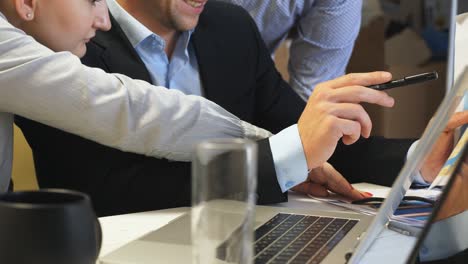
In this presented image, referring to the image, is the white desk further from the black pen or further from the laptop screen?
the black pen

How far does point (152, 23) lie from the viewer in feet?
5.05

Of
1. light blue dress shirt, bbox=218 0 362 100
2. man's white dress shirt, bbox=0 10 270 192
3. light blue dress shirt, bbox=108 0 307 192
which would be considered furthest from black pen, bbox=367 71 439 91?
light blue dress shirt, bbox=218 0 362 100

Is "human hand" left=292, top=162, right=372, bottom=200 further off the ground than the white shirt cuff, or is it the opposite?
the white shirt cuff

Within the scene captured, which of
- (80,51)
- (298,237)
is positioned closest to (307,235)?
(298,237)

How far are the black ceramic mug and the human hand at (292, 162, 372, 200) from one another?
76cm

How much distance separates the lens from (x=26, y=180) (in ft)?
5.09

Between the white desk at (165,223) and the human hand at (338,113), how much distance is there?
0.13 meters

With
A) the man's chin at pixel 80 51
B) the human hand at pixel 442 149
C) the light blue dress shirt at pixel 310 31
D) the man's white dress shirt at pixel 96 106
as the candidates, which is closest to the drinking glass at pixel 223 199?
the human hand at pixel 442 149

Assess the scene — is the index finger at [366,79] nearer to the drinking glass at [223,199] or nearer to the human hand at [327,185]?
the human hand at [327,185]

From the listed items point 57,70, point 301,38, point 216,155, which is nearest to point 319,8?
point 301,38

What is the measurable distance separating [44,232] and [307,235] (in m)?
0.43

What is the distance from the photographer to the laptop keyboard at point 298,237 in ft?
2.66

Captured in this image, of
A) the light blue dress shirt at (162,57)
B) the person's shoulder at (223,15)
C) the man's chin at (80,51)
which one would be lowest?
the light blue dress shirt at (162,57)

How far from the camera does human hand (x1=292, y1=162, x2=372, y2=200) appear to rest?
1.27 m
